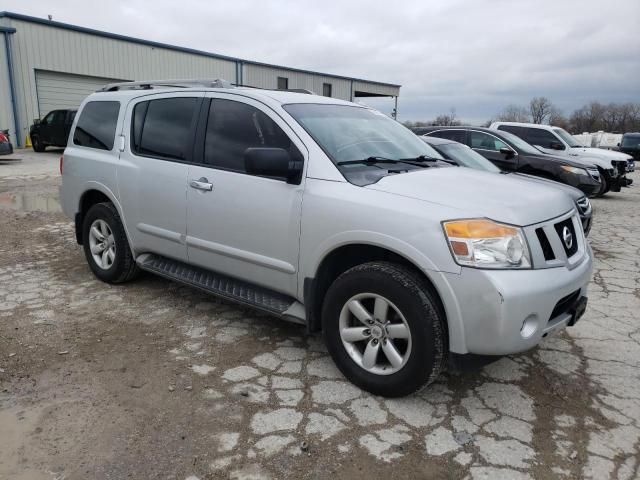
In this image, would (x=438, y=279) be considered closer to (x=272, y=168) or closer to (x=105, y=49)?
(x=272, y=168)

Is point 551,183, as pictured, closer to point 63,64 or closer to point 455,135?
point 455,135

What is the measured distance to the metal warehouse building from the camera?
65.4 ft

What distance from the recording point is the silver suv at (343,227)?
2.73 meters

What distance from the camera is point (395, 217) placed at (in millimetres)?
2887

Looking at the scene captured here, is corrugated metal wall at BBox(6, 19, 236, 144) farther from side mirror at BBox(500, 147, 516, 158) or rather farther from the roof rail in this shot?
side mirror at BBox(500, 147, 516, 158)

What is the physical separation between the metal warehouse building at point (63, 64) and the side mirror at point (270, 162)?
68.7ft

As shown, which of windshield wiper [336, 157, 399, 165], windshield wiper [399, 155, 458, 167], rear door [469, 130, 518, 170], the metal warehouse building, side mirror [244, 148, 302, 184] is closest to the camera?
side mirror [244, 148, 302, 184]

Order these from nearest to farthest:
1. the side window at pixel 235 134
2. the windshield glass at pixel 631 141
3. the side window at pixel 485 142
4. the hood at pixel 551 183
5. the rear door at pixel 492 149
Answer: the side window at pixel 235 134, the hood at pixel 551 183, the rear door at pixel 492 149, the side window at pixel 485 142, the windshield glass at pixel 631 141

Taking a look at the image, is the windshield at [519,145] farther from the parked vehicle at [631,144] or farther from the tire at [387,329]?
the parked vehicle at [631,144]

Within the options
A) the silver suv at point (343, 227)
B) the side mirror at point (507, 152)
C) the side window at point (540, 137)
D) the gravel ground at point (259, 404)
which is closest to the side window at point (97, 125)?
the silver suv at point (343, 227)

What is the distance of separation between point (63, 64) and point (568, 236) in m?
23.1

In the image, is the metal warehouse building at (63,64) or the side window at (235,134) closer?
the side window at (235,134)

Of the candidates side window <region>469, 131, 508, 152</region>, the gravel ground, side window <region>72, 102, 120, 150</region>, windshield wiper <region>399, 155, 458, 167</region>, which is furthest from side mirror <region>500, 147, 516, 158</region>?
side window <region>72, 102, 120, 150</region>

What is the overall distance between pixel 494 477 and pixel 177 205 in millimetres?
2911
